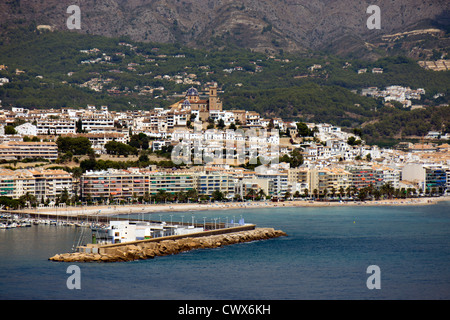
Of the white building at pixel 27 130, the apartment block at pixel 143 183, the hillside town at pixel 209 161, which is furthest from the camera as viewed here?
the white building at pixel 27 130

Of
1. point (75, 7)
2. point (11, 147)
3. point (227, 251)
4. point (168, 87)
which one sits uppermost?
point (75, 7)

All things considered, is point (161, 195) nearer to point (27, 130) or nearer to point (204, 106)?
point (27, 130)

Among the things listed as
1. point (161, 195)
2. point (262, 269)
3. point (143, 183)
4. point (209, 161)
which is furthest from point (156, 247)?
point (209, 161)

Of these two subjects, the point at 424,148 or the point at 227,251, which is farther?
the point at 424,148

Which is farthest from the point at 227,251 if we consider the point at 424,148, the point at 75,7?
the point at 75,7

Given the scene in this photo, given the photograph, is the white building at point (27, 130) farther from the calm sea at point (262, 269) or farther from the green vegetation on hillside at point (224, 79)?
the calm sea at point (262, 269)

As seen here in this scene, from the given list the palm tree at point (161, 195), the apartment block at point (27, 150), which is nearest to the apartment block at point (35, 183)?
the palm tree at point (161, 195)

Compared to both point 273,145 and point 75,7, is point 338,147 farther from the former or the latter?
point 75,7
